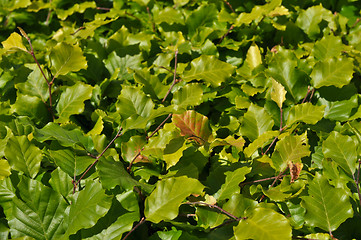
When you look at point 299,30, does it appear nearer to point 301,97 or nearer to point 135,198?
point 301,97

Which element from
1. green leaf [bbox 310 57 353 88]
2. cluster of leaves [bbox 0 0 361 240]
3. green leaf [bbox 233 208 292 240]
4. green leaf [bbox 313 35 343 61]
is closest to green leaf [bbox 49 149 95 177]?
cluster of leaves [bbox 0 0 361 240]

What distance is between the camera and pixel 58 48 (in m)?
1.59

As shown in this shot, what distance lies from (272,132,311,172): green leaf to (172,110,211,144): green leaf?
254mm

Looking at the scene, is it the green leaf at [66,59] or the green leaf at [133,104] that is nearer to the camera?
the green leaf at [133,104]

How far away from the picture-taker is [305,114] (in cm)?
146

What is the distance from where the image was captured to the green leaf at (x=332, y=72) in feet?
5.27

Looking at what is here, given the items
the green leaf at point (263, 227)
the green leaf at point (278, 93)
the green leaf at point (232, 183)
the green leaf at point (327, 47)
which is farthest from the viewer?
the green leaf at point (327, 47)

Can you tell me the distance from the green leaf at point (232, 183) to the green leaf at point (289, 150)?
0.13 meters

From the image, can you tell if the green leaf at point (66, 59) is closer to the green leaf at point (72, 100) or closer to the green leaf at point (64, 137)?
the green leaf at point (72, 100)

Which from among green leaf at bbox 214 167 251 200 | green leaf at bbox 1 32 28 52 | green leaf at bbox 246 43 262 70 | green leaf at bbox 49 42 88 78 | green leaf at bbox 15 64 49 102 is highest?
green leaf at bbox 1 32 28 52

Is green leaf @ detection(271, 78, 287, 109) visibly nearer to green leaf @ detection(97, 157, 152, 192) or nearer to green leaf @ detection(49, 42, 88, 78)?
green leaf @ detection(97, 157, 152, 192)

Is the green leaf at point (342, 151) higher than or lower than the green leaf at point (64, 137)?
lower

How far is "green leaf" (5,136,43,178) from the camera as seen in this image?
48.9 inches

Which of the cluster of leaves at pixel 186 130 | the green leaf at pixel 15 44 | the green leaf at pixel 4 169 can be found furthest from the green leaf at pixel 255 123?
the green leaf at pixel 15 44
